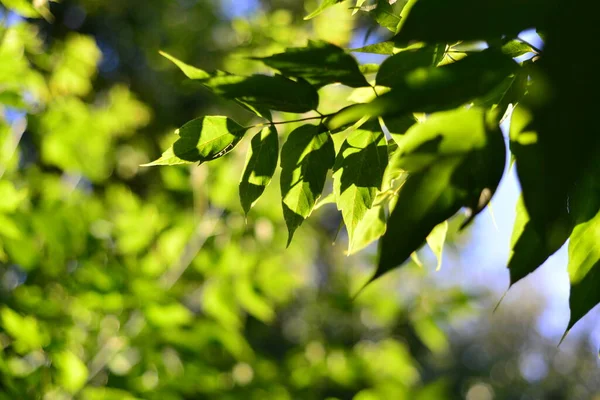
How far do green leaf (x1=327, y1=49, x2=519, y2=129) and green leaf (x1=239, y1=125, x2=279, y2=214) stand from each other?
15 centimetres

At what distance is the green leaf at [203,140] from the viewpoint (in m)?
0.48

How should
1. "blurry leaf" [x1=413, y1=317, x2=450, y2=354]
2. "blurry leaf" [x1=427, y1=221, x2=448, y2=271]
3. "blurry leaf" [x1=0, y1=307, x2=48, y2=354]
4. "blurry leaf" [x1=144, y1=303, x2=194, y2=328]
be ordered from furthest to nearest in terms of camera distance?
1. "blurry leaf" [x1=413, y1=317, x2=450, y2=354]
2. "blurry leaf" [x1=144, y1=303, x2=194, y2=328]
3. "blurry leaf" [x1=0, y1=307, x2=48, y2=354]
4. "blurry leaf" [x1=427, y1=221, x2=448, y2=271]

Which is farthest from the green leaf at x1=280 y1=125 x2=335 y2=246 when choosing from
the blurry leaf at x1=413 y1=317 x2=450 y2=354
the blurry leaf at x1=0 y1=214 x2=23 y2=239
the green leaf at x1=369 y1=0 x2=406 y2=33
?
the blurry leaf at x1=413 y1=317 x2=450 y2=354

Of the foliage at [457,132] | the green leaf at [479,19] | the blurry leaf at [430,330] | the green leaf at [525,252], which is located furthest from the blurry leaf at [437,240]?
the blurry leaf at [430,330]

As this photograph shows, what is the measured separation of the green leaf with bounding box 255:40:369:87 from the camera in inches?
16.0

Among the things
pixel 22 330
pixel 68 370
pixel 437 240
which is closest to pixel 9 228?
pixel 22 330

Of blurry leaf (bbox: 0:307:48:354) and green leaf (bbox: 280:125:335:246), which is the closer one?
green leaf (bbox: 280:125:335:246)

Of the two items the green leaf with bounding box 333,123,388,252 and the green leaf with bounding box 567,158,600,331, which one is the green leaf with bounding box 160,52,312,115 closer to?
the green leaf with bounding box 333,123,388,252

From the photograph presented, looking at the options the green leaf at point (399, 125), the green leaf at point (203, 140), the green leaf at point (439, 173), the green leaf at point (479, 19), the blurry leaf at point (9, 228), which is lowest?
the blurry leaf at point (9, 228)

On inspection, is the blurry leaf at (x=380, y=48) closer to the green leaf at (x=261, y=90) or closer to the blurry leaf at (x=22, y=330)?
the green leaf at (x=261, y=90)

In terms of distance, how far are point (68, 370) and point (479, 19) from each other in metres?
1.06

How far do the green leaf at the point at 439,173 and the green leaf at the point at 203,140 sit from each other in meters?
0.18

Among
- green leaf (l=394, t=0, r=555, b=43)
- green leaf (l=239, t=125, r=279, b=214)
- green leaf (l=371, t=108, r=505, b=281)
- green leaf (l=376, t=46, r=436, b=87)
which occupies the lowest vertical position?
green leaf (l=239, t=125, r=279, b=214)

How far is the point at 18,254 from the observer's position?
1.11 meters
